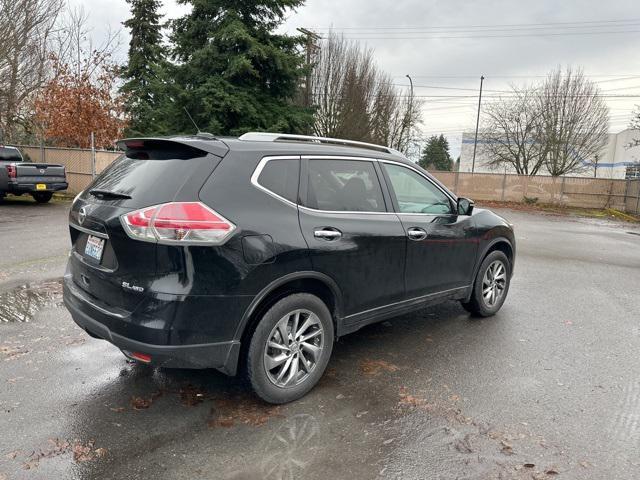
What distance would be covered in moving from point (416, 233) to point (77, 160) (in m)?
17.5

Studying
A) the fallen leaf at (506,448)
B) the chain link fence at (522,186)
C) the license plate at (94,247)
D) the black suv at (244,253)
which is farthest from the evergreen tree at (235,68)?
the fallen leaf at (506,448)

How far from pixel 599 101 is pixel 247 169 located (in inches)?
1423

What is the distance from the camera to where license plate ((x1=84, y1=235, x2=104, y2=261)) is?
307cm

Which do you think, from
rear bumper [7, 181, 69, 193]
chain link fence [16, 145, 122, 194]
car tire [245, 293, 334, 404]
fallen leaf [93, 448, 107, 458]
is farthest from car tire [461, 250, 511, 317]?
chain link fence [16, 145, 122, 194]

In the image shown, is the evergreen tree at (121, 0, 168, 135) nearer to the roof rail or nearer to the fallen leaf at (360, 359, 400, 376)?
the roof rail

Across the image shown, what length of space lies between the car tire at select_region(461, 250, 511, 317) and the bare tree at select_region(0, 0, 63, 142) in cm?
2000

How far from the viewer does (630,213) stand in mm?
21734

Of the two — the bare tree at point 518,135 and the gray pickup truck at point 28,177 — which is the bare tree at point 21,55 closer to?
the gray pickup truck at point 28,177

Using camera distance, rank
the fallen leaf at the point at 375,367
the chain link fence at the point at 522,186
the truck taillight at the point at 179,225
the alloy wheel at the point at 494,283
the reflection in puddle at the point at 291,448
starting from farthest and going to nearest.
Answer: the chain link fence at the point at 522,186 → the alloy wheel at the point at 494,283 → the fallen leaf at the point at 375,367 → the truck taillight at the point at 179,225 → the reflection in puddle at the point at 291,448

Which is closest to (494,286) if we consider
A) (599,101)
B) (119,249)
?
(119,249)

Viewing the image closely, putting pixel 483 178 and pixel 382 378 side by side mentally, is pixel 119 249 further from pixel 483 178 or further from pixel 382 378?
pixel 483 178

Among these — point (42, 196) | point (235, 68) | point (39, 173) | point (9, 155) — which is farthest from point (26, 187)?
point (235, 68)

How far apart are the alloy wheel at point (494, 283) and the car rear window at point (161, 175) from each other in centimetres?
341

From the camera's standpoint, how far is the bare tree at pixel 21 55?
17902mm
